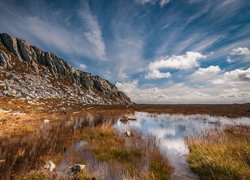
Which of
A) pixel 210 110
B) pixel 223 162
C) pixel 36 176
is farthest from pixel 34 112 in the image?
pixel 210 110

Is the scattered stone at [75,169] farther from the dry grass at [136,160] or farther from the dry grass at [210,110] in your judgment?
the dry grass at [210,110]

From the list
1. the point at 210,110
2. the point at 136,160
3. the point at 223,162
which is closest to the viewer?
the point at 223,162

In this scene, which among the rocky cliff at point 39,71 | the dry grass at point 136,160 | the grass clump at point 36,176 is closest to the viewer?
the grass clump at point 36,176

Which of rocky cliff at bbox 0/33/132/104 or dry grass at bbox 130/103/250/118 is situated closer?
dry grass at bbox 130/103/250/118

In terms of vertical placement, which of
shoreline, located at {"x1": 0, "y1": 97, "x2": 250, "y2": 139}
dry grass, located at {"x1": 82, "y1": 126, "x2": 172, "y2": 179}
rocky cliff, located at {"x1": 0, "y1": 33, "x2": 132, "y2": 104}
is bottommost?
dry grass, located at {"x1": 82, "y1": 126, "x2": 172, "y2": 179}

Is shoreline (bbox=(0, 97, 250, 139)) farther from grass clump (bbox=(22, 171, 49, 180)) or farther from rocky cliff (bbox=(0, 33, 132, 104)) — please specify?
rocky cliff (bbox=(0, 33, 132, 104))

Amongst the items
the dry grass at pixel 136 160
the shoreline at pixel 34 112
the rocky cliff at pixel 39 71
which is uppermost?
the rocky cliff at pixel 39 71

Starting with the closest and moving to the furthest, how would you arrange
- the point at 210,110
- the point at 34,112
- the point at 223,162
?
the point at 223,162, the point at 34,112, the point at 210,110

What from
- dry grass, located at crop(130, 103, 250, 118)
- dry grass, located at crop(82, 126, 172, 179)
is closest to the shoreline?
dry grass, located at crop(130, 103, 250, 118)

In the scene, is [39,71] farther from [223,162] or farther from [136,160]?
[223,162]

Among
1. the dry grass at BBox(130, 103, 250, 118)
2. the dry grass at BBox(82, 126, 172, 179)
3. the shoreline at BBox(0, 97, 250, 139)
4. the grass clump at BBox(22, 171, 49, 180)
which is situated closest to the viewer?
the grass clump at BBox(22, 171, 49, 180)

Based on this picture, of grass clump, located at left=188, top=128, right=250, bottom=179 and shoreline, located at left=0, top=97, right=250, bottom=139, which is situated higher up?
shoreline, located at left=0, top=97, right=250, bottom=139

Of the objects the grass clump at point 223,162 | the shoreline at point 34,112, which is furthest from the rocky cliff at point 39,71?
the grass clump at point 223,162

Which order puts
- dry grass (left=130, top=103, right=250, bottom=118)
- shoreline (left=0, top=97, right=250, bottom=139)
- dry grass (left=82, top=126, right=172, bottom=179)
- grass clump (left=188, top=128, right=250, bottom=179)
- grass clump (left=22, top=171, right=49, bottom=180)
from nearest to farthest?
grass clump (left=188, top=128, right=250, bottom=179) → grass clump (left=22, top=171, right=49, bottom=180) → dry grass (left=82, top=126, right=172, bottom=179) → shoreline (left=0, top=97, right=250, bottom=139) → dry grass (left=130, top=103, right=250, bottom=118)
